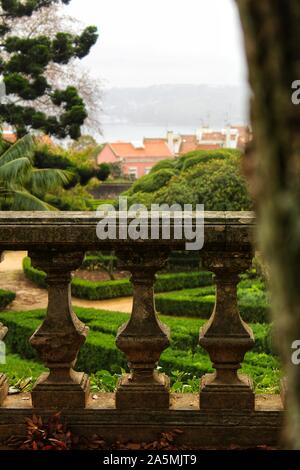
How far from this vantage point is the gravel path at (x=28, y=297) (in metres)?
17.8

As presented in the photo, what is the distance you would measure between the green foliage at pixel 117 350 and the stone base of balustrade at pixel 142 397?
1319 millimetres

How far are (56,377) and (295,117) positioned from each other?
7.60ft

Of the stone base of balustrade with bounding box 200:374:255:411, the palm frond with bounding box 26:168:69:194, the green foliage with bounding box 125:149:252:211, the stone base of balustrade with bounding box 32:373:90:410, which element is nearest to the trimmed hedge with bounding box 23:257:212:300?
the green foliage with bounding box 125:149:252:211

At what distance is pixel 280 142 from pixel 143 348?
2.16 meters

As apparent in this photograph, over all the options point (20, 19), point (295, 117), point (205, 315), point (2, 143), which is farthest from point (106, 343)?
point (20, 19)

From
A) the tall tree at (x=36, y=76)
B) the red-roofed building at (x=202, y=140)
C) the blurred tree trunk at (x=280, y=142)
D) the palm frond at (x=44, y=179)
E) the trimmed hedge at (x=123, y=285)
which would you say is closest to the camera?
the blurred tree trunk at (x=280, y=142)

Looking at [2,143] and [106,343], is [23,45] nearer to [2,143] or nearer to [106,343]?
[2,143]

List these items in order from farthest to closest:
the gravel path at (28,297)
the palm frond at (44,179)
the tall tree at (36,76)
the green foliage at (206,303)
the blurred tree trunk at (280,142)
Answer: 1. the tall tree at (36,76)
2. the palm frond at (44,179)
3. the gravel path at (28,297)
4. the green foliage at (206,303)
5. the blurred tree trunk at (280,142)

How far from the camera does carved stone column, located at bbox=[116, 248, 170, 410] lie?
2.81 m

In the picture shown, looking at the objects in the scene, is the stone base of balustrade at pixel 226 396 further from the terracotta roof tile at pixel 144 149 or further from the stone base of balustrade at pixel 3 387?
the terracotta roof tile at pixel 144 149

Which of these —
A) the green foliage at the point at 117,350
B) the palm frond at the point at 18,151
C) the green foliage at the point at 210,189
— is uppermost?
the palm frond at the point at 18,151

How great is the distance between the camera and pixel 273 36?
720mm

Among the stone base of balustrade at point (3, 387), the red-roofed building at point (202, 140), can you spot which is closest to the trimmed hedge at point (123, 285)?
the stone base of balustrade at point (3, 387)

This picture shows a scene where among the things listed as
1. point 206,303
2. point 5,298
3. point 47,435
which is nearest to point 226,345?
point 47,435
